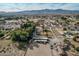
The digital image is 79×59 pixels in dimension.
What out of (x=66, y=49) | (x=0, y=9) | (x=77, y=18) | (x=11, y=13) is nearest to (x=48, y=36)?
(x=66, y=49)

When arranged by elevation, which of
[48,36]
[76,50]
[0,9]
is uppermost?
[0,9]

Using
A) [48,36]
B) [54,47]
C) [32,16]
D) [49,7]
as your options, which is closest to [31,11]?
[32,16]

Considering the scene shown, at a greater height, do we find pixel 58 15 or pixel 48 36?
pixel 58 15

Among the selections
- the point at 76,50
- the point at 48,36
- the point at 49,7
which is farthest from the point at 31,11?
the point at 76,50

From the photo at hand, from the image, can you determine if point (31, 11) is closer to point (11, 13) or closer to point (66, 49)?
point (11, 13)

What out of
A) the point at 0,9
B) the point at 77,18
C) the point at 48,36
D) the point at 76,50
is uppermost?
the point at 0,9

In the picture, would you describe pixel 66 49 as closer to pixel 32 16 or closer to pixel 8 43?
pixel 32 16

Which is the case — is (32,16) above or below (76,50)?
above

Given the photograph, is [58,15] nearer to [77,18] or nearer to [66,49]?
[77,18]
